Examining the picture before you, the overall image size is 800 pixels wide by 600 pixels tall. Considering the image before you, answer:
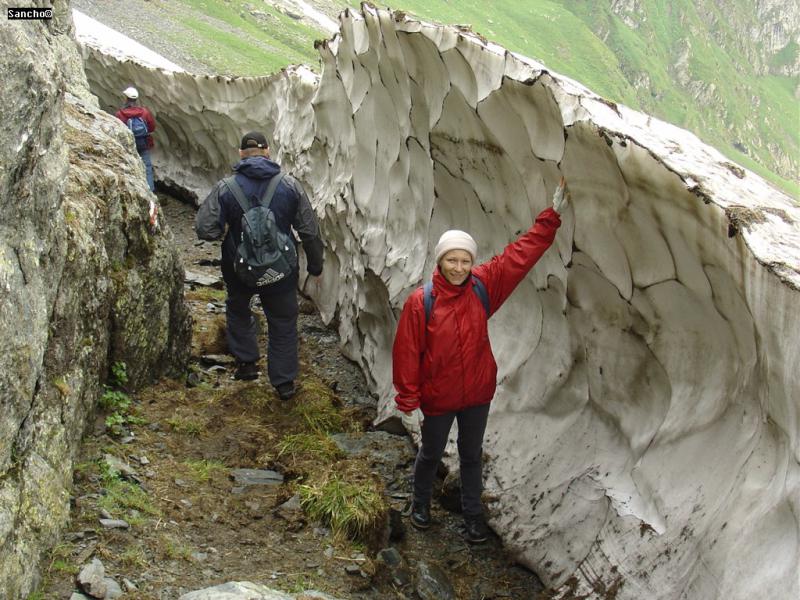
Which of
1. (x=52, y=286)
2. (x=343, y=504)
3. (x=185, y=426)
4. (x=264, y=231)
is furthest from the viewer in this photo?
(x=264, y=231)

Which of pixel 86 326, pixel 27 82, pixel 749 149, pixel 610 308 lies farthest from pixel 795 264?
pixel 749 149

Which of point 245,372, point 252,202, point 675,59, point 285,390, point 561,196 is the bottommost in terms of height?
point 245,372

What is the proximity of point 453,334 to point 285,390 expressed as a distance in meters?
2.75

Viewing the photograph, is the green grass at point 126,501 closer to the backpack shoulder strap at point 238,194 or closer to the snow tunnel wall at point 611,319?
the snow tunnel wall at point 611,319

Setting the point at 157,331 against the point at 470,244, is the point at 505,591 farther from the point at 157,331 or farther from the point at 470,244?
the point at 157,331

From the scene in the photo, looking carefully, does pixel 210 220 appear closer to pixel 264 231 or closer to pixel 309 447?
pixel 264 231

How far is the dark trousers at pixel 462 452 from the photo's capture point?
16.8 ft

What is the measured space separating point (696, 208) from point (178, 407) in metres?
4.35

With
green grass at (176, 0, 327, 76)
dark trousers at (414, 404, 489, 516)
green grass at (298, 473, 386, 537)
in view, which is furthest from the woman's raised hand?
green grass at (176, 0, 327, 76)

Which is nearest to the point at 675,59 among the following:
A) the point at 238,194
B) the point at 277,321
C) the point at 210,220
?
the point at 277,321

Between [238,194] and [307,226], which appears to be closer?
[238,194]

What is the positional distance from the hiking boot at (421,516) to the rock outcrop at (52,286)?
2.21 metres

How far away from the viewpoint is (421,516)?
545 cm

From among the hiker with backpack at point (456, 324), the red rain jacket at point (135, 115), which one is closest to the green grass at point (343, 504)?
the hiker with backpack at point (456, 324)
